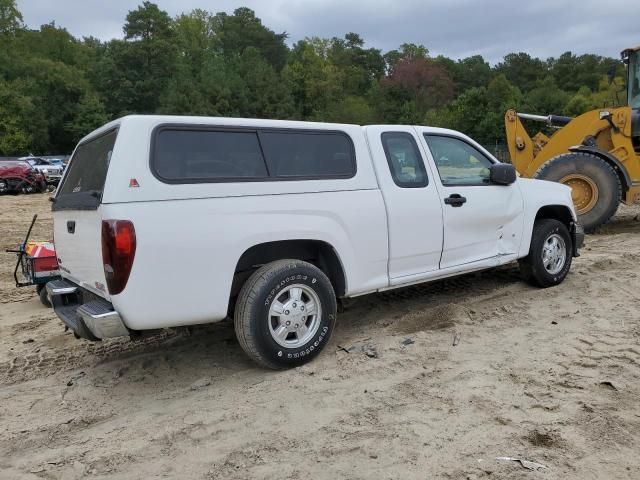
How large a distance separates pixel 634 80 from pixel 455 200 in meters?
8.07

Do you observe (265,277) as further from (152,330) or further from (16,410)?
(16,410)

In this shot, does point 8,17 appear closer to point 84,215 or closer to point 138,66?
point 138,66

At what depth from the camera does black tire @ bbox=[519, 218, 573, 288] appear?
6.17 meters

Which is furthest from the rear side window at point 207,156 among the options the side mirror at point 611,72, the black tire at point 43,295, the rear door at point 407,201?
the side mirror at point 611,72

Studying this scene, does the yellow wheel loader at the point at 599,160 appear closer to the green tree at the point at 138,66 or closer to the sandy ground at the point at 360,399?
the sandy ground at the point at 360,399

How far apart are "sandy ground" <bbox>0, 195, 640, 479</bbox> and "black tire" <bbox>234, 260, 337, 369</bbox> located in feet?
0.50

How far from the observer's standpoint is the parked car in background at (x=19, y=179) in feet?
74.1

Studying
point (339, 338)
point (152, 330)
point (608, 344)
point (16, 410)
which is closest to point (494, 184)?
point (608, 344)

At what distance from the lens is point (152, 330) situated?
393 centimetres

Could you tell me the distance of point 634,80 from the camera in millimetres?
11008

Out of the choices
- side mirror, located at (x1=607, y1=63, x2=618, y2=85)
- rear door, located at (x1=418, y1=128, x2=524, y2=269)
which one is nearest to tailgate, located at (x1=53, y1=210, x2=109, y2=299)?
rear door, located at (x1=418, y1=128, x2=524, y2=269)

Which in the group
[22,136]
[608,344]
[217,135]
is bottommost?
[608,344]

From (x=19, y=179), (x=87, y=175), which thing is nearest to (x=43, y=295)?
(x=87, y=175)

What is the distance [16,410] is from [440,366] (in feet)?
10.0
